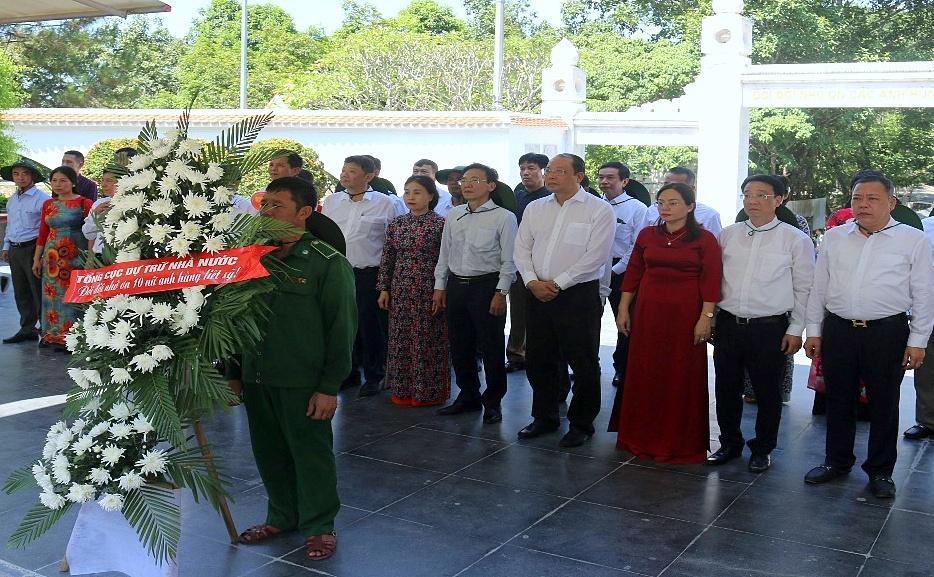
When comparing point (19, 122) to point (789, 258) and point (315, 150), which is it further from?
point (789, 258)

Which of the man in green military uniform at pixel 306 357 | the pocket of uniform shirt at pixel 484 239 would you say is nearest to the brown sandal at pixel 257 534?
the man in green military uniform at pixel 306 357

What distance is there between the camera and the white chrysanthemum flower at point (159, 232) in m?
3.79

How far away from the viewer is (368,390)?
7367mm

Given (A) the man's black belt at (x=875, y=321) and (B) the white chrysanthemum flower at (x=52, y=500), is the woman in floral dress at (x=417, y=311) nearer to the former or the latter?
(A) the man's black belt at (x=875, y=321)

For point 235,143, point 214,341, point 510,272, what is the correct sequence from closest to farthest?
point 214,341, point 235,143, point 510,272

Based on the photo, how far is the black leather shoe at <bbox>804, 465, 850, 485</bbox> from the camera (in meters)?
5.39

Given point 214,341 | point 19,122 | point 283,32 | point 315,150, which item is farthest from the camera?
point 283,32

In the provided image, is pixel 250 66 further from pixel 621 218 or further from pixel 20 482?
pixel 20 482

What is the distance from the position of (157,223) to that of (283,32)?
1415 inches

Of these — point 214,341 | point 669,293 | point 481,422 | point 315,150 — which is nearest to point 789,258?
point 669,293

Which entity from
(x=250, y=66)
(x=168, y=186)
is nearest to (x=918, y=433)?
(x=168, y=186)

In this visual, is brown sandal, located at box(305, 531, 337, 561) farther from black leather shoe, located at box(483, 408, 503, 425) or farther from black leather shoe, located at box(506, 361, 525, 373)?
black leather shoe, located at box(506, 361, 525, 373)

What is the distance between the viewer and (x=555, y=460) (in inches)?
228

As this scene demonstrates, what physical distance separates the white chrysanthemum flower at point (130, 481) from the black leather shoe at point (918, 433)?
15.7 ft
